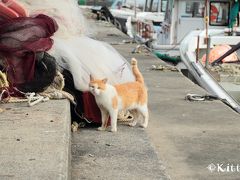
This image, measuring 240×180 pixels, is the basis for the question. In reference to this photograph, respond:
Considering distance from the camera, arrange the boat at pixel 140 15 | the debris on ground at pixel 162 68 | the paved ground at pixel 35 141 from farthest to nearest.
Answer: the boat at pixel 140 15
the debris on ground at pixel 162 68
the paved ground at pixel 35 141

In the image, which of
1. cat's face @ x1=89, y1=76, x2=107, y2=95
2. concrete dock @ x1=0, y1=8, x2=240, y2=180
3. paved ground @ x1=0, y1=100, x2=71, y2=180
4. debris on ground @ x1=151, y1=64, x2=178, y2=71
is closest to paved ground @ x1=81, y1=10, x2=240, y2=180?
concrete dock @ x1=0, y1=8, x2=240, y2=180

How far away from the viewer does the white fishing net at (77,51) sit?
5473 mm

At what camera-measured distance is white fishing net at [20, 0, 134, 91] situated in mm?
5473

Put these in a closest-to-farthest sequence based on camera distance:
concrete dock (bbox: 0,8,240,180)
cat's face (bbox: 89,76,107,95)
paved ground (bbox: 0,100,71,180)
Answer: paved ground (bbox: 0,100,71,180)
concrete dock (bbox: 0,8,240,180)
cat's face (bbox: 89,76,107,95)

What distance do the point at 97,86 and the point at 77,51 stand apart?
32.6 inches

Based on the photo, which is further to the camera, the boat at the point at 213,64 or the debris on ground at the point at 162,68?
the debris on ground at the point at 162,68

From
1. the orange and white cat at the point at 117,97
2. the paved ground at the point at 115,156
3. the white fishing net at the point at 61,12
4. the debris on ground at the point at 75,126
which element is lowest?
the paved ground at the point at 115,156

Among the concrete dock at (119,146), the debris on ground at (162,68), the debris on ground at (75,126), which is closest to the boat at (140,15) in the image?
the debris on ground at (162,68)

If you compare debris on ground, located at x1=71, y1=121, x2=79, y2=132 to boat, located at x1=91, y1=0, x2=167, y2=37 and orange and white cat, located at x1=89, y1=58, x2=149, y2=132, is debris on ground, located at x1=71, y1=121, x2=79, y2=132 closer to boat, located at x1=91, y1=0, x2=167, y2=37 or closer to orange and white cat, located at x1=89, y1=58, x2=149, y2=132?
orange and white cat, located at x1=89, y1=58, x2=149, y2=132

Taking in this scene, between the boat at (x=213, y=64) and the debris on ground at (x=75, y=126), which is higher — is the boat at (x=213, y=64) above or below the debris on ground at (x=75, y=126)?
below

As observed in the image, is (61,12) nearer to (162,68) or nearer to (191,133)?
(191,133)

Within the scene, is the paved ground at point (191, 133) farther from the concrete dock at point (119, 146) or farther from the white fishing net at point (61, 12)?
the white fishing net at point (61, 12)

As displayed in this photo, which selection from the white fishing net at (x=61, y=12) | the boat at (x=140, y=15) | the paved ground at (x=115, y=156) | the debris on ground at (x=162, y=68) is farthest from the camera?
the boat at (x=140, y=15)

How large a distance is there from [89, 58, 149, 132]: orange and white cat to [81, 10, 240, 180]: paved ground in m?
0.51
